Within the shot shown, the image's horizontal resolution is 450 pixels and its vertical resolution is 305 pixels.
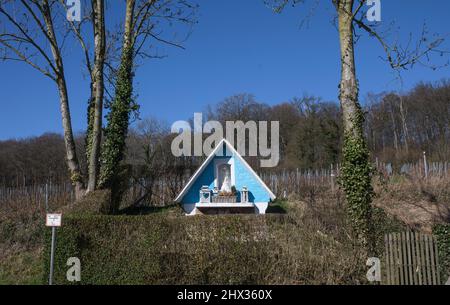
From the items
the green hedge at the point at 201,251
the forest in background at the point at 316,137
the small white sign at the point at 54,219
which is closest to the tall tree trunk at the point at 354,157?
the green hedge at the point at 201,251

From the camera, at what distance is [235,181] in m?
18.8

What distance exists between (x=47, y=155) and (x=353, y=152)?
137 ft

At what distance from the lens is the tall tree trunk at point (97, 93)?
51.0 feet

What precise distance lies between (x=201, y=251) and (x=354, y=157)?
14.3 ft

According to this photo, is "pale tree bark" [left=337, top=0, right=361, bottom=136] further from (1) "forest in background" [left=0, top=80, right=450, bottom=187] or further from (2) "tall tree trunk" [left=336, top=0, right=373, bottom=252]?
(1) "forest in background" [left=0, top=80, right=450, bottom=187]

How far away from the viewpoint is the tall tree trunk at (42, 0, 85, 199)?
629 inches

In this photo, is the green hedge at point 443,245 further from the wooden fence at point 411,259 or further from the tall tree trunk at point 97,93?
the tall tree trunk at point 97,93

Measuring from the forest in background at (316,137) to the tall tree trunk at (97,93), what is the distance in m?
20.3

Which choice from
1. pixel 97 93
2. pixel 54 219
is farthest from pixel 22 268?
pixel 97 93

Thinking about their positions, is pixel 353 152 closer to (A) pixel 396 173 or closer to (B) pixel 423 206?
(B) pixel 423 206

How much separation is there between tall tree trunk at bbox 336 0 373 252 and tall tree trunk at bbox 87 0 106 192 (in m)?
8.37

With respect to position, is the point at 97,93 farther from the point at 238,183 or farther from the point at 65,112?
the point at 238,183

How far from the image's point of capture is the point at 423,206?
74.7 ft

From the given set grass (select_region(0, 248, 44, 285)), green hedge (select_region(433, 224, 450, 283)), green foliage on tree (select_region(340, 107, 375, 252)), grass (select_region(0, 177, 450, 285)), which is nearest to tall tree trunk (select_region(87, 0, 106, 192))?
grass (select_region(0, 177, 450, 285))
